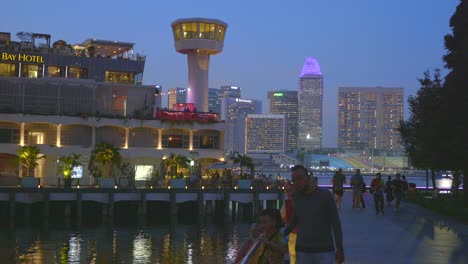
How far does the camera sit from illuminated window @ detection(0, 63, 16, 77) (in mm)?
65625

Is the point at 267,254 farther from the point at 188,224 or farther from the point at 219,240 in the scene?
the point at 188,224

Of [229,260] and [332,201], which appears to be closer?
[332,201]

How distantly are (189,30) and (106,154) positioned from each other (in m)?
24.3

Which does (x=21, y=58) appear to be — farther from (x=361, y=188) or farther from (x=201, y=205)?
(x=361, y=188)

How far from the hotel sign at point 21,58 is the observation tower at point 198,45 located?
1786cm

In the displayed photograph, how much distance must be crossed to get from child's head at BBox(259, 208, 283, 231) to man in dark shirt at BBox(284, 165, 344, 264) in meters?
0.34

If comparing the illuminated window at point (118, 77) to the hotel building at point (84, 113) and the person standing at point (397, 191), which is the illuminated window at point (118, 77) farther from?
the person standing at point (397, 191)

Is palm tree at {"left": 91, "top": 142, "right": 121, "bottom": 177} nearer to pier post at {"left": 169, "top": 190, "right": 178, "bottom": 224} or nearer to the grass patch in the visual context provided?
pier post at {"left": 169, "top": 190, "right": 178, "bottom": 224}

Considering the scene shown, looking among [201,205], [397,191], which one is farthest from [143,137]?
[397,191]

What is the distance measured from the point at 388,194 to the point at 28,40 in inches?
1887

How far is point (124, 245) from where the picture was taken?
33.7 metres

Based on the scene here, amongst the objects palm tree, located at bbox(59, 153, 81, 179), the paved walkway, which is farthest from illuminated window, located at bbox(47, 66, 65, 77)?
the paved walkway

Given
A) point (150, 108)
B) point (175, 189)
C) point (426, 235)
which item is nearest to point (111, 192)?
point (175, 189)

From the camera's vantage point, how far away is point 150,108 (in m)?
67.9
